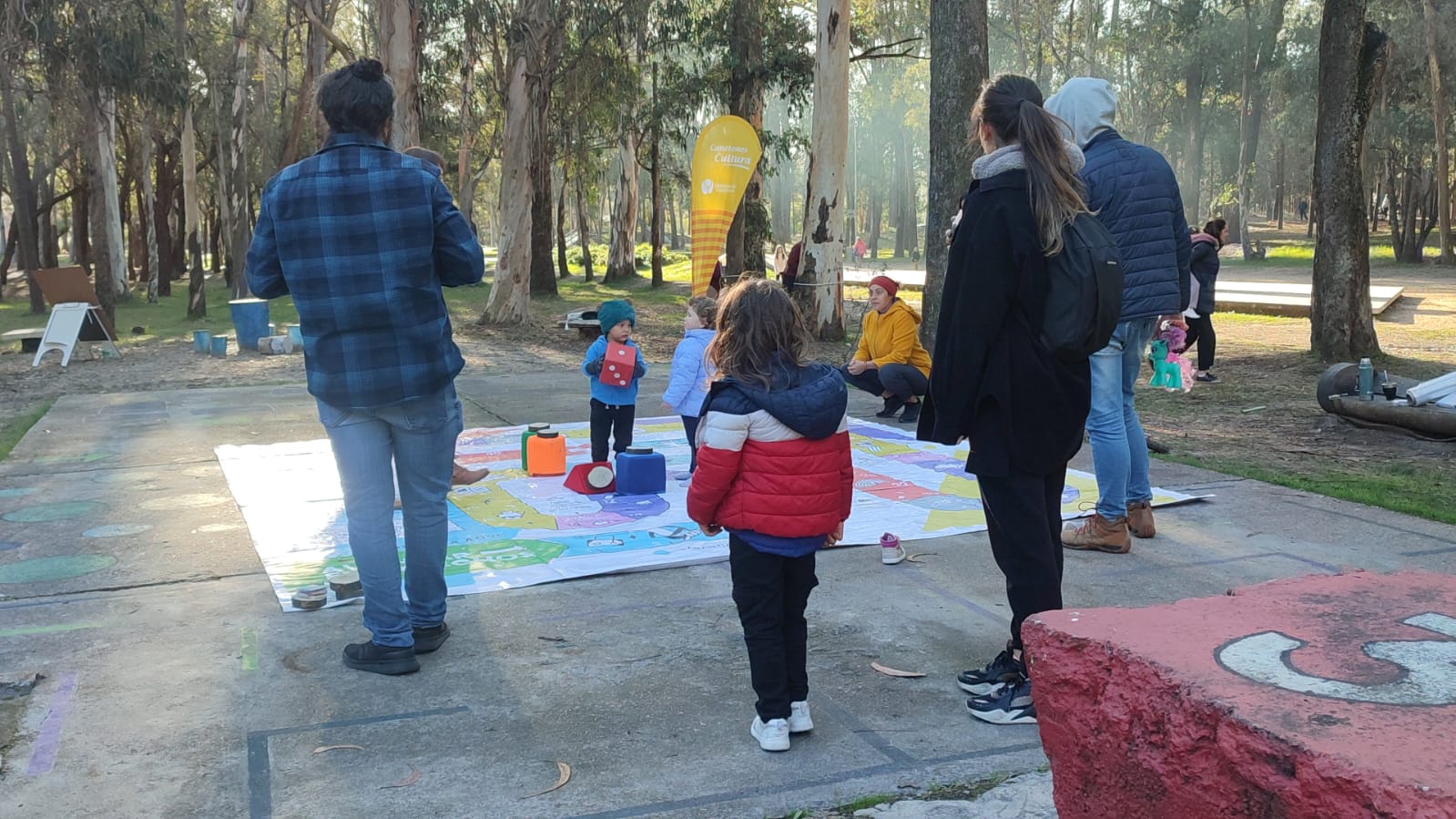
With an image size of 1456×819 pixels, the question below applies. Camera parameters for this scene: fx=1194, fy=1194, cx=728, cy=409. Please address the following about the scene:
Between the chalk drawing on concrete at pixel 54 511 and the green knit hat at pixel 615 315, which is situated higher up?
the green knit hat at pixel 615 315

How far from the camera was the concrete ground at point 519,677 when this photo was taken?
3.06 meters

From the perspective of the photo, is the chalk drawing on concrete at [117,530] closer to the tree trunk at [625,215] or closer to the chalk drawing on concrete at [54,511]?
the chalk drawing on concrete at [54,511]

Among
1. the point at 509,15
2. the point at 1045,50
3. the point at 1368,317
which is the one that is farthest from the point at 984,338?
the point at 1045,50

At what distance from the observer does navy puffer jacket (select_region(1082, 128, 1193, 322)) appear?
5.01 m

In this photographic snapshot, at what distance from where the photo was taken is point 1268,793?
196cm

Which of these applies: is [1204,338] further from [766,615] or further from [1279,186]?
[1279,186]

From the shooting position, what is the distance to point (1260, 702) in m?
2.05

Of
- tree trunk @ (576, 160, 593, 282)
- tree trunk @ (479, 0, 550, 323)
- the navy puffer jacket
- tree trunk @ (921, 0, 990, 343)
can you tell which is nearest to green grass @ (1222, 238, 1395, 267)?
tree trunk @ (576, 160, 593, 282)

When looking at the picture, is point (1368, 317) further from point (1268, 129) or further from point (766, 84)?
point (1268, 129)

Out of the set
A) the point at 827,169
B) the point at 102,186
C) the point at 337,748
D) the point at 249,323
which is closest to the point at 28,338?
the point at 249,323

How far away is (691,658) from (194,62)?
118ft

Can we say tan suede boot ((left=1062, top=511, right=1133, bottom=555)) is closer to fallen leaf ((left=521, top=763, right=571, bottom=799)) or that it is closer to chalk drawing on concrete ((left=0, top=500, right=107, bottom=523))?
fallen leaf ((left=521, top=763, right=571, bottom=799))

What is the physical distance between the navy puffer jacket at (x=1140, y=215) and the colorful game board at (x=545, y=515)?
1316 millimetres

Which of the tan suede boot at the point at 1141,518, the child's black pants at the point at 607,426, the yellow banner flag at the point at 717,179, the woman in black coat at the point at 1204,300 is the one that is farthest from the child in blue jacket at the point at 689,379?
the yellow banner flag at the point at 717,179
